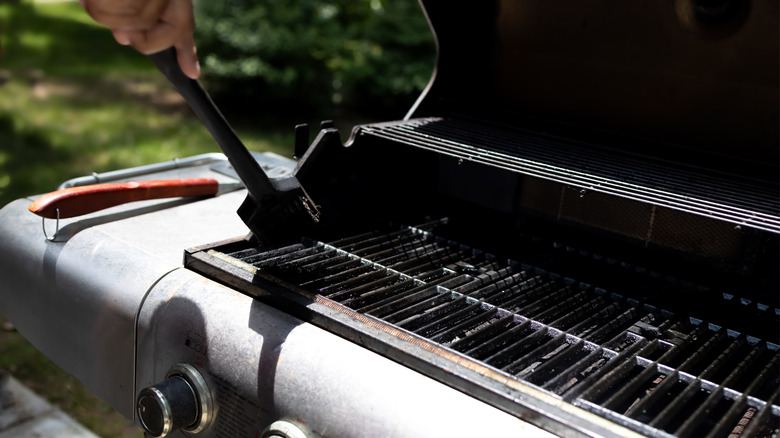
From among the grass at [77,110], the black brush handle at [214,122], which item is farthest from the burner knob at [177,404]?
the grass at [77,110]

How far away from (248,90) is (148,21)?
503 centimetres

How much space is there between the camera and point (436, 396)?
3.06ft

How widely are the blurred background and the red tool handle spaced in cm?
333

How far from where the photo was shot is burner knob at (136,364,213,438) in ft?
3.62

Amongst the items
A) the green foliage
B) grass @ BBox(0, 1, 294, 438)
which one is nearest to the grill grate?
grass @ BBox(0, 1, 294, 438)

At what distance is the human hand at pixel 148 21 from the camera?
2.82 ft

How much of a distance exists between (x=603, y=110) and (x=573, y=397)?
3.27ft

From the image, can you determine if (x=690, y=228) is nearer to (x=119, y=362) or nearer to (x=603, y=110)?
Result: (x=603, y=110)

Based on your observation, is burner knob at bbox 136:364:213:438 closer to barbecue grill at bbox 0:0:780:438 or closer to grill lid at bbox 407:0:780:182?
barbecue grill at bbox 0:0:780:438

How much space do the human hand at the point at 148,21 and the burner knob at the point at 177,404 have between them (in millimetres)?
541

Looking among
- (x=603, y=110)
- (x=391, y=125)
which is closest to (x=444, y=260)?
(x=391, y=125)

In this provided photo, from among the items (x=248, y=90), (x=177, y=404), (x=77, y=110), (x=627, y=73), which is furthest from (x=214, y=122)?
(x=77, y=110)

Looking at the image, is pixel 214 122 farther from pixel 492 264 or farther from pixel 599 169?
pixel 599 169

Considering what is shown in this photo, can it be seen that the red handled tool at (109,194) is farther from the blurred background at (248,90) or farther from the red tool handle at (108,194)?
the blurred background at (248,90)
